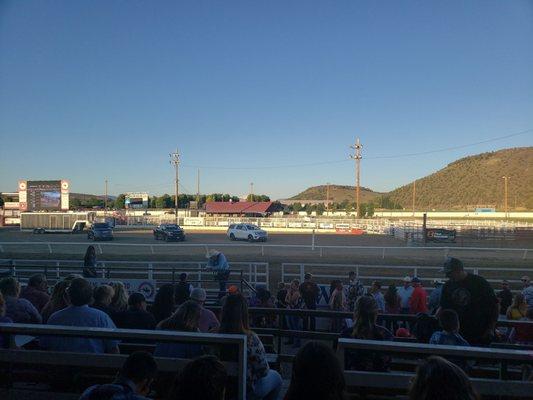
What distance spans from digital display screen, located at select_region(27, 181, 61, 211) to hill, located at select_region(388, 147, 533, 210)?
3688 inches

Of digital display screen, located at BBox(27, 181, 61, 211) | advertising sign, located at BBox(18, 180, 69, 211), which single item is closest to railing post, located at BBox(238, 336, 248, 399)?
advertising sign, located at BBox(18, 180, 69, 211)

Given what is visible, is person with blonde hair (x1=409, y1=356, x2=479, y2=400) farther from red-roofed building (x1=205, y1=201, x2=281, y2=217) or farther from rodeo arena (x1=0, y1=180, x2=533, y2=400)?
red-roofed building (x1=205, y1=201, x2=281, y2=217)

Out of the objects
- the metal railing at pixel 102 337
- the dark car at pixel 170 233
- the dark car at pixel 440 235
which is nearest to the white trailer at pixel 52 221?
the dark car at pixel 170 233

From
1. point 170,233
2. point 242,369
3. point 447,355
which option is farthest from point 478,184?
point 242,369

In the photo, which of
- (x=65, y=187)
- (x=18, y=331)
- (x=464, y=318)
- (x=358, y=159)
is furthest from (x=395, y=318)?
(x=65, y=187)

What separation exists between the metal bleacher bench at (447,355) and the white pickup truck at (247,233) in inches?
1464

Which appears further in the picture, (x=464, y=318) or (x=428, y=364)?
(x=464, y=318)

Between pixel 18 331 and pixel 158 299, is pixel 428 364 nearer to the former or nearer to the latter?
pixel 18 331

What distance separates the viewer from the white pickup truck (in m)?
40.4

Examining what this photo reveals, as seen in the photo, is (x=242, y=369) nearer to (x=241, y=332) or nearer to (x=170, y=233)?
(x=241, y=332)

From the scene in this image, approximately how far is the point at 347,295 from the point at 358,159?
50055mm

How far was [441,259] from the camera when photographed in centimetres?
2344

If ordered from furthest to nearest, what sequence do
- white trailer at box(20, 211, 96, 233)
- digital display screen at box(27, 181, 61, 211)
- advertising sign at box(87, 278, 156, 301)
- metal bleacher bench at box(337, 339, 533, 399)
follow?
1. digital display screen at box(27, 181, 61, 211)
2. white trailer at box(20, 211, 96, 233)
3. advertising sign at box(87, 278, 156, 301)
4. metal bleacher bench at box(337, 339, 533, 399)

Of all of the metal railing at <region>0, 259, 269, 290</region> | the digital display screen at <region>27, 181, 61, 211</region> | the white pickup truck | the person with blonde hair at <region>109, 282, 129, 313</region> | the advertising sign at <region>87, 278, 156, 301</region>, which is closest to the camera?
the person with blonde hair at <region>109, 282, 129, 313</region>
